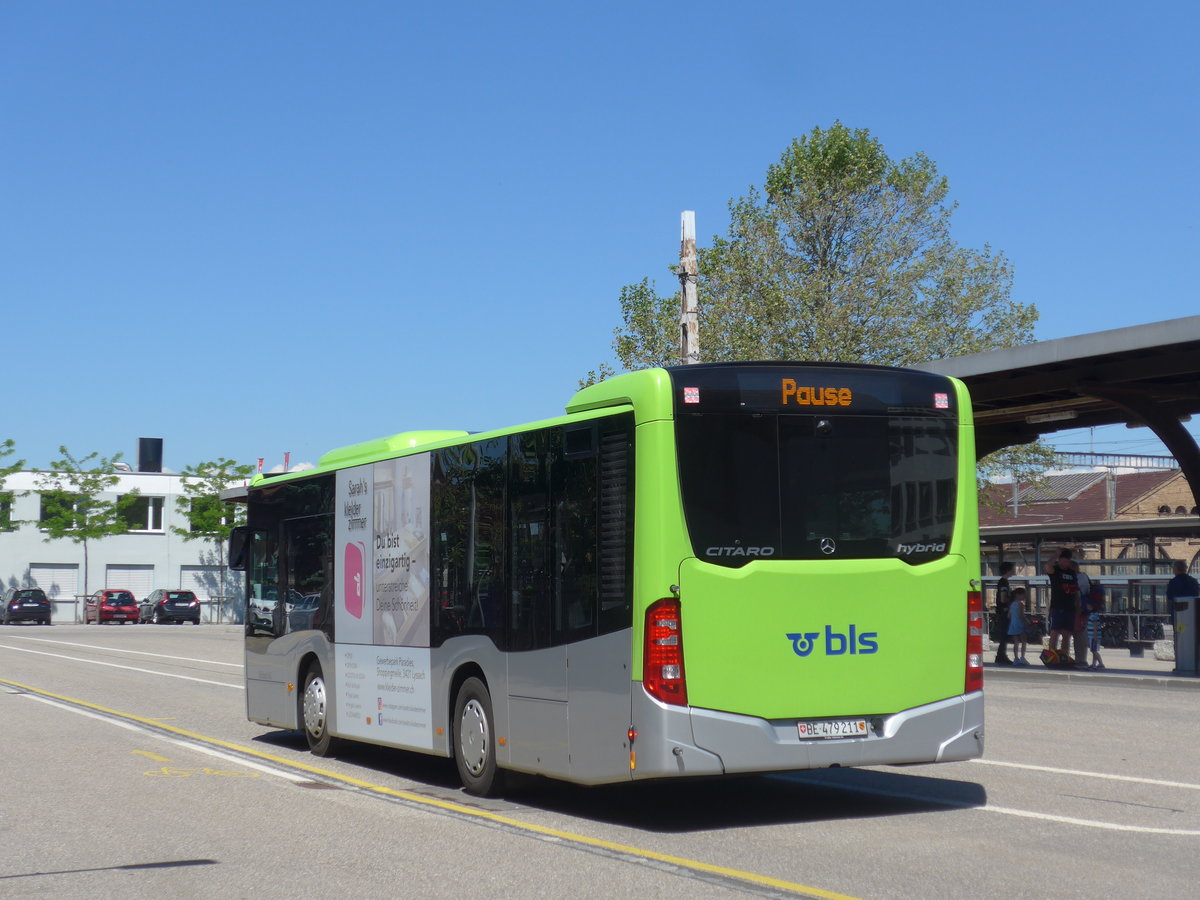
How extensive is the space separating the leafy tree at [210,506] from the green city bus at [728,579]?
66.6 meters

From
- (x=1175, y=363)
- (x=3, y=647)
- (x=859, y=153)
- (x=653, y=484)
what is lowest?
(x=3, y=647)

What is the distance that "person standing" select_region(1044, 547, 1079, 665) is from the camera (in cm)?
2320

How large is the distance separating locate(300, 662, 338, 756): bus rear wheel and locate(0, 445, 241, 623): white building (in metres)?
63.0

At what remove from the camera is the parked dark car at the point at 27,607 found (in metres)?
63.9

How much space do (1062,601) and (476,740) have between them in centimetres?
1565

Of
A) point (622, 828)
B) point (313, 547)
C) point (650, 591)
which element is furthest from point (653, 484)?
point (313, 547)

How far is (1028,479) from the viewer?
50.4m

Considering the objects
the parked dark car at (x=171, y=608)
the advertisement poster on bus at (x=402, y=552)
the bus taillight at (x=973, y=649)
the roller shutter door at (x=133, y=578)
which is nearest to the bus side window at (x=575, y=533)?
the advertisement poster on bus at (x=402, y=552)

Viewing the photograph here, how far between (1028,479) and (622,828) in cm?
4398

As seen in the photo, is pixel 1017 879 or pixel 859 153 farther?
pixel 859 153

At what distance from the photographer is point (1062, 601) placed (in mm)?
23734

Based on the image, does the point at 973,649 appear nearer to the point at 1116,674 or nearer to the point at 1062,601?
the point at 1116,674

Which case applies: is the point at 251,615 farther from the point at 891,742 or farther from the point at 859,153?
the point at 859,153

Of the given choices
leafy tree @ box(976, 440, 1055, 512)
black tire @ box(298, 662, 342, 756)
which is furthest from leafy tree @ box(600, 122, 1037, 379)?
black tire @ box(298, 662, 342, 756)
